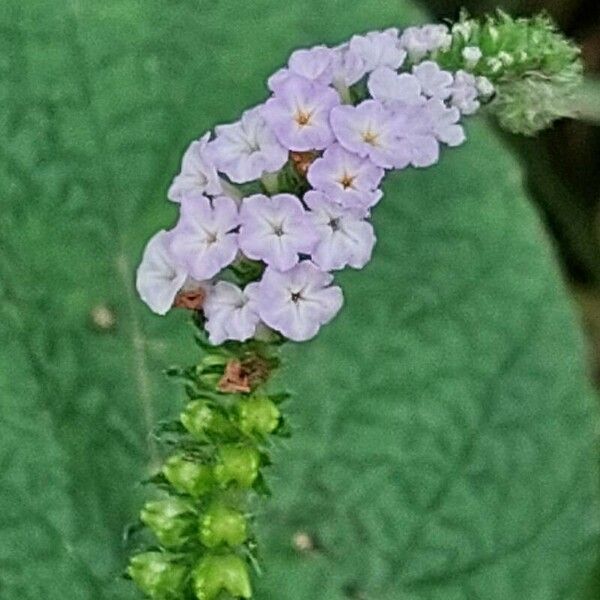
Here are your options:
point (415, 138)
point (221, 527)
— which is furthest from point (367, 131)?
point (221, 527)

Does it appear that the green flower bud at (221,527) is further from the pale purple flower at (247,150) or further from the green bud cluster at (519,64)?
the green bud cluster at (519,64)

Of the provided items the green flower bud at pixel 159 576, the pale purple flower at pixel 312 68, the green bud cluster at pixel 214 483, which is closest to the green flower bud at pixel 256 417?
the green bud cluster at pixel 214 483

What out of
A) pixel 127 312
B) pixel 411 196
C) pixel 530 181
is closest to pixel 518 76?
pixel 411 196

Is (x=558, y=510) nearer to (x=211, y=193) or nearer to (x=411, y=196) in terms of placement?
(x=411, y=196)

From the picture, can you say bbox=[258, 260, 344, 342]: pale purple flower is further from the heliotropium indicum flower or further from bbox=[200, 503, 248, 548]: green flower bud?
bbox=[200, 503, 248, 548]: green flower bud

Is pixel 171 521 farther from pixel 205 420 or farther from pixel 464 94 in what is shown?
pixel 464 94

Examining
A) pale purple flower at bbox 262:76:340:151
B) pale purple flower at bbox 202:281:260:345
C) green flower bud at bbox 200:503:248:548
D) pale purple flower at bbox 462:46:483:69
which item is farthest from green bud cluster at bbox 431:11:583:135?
green flower bud at bbox 200:503:248:548
